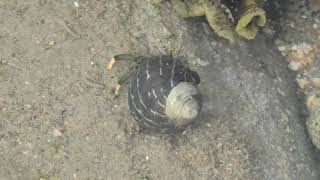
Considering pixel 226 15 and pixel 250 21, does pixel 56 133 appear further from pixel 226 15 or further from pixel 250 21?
pixel 250 21

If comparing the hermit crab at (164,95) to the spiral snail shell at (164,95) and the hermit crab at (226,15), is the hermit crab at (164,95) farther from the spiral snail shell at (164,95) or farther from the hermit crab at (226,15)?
the hermit crab at (226,15)

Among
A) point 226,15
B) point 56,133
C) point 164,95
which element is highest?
point 226,15

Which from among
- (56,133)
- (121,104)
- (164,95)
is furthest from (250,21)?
(56,133)

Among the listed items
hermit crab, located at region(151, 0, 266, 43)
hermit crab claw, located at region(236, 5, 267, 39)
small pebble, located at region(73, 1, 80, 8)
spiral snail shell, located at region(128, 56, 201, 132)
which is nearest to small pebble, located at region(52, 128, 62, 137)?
spiral snail shell, located at region(128, 56, 201, 132)

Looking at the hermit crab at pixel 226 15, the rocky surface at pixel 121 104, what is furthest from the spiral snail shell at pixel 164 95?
the hermit crab at pixel 226 15

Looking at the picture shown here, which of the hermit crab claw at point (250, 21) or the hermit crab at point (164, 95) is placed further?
the hermit crab claw at point (250, 21)

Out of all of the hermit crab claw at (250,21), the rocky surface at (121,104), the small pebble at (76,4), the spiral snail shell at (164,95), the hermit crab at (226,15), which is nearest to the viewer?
the spiral snail shell at (164,95)

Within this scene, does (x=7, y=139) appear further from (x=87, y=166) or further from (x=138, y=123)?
(x=138, y=123)

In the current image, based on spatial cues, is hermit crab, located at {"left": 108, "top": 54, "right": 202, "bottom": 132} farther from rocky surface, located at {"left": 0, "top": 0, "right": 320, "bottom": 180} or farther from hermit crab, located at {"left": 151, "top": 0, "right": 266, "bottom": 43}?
hermit crab, located at {"left": 151, "top": 0, "right": 266, "bottom": 43}
